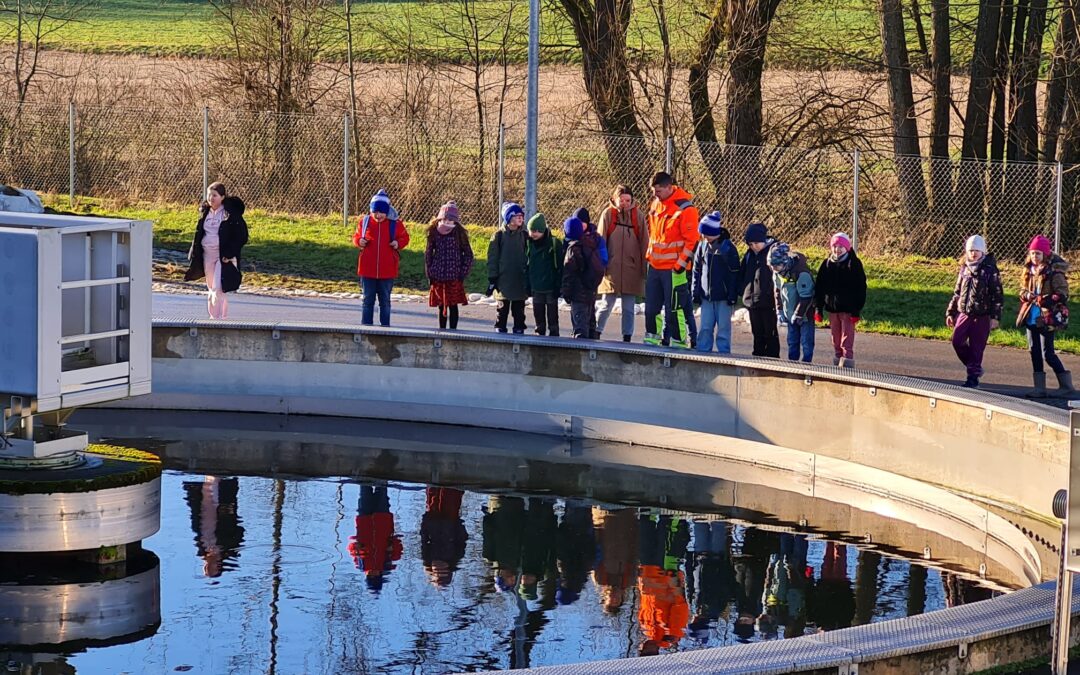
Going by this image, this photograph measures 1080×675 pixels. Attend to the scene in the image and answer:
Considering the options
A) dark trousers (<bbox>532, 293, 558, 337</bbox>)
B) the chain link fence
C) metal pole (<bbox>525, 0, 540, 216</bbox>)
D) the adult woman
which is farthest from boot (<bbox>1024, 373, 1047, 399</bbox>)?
the adult woman

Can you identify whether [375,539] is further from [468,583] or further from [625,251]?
[625,251]

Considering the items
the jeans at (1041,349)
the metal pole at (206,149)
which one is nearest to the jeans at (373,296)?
the jeans at (1041,349)

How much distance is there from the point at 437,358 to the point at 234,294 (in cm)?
743

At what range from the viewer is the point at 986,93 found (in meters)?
28.9

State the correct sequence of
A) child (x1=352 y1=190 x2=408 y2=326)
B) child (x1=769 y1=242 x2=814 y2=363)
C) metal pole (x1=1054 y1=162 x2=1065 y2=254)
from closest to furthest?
child (x1=769 y1=242 x2=814 y2=363)
child (x1=352 y1=190 x2=408 y2=326)
metal pole (x1=1054 y1=162 x2=1065 y2=254)

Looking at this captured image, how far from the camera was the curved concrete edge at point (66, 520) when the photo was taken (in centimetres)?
1162

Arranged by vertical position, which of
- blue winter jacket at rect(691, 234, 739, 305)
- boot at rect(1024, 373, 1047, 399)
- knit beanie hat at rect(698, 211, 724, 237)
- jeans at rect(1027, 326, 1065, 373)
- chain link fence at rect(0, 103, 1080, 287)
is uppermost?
chain link fence at rect(0, 103, 1080, 287)

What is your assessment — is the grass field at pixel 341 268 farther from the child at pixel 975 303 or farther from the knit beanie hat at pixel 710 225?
the knit beanie hat at pixel 710 225

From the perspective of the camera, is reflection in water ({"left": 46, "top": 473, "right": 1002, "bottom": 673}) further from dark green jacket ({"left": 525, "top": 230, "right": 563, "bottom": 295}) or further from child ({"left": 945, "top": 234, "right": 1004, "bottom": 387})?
child ({"left": 945, "top": 234, "right": 1004, "bottom": 387})

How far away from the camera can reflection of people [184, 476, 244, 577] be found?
39.8ft

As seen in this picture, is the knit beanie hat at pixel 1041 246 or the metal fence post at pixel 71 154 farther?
the metal fence post at pixel 71 154

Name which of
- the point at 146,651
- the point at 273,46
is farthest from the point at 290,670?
the point at 273,46

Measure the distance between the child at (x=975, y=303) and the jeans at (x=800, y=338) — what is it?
135 centimetres

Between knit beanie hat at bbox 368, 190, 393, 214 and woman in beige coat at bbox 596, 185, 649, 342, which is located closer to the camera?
knit beanie hat at bbox 368, 190, 393, 214
